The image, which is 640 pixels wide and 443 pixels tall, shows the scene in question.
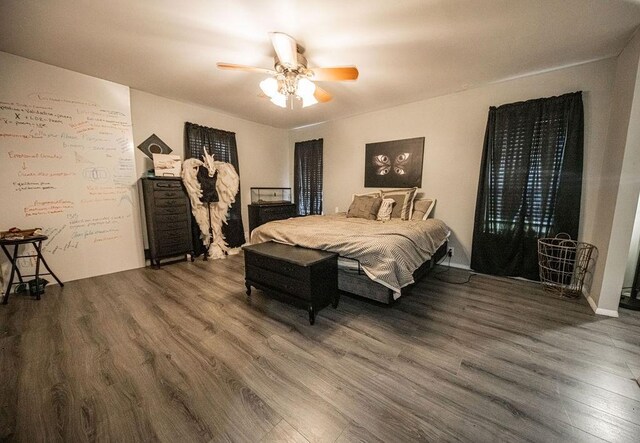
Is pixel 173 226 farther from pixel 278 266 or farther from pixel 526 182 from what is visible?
pixel 526 182

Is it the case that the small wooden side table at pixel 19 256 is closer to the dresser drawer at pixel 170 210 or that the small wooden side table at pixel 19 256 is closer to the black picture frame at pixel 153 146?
the dresser drawer at pixel 170 210

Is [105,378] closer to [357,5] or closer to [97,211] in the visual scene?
[97,211]

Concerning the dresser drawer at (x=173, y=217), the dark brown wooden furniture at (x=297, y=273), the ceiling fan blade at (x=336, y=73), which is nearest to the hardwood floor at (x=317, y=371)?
the dark brown wooden furniture at (x=297, y=273)

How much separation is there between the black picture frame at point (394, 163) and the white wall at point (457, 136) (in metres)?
0.10

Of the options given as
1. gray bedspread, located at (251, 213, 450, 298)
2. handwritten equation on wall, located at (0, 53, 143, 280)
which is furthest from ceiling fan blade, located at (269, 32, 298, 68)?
handwritten equation on wall, located at (0, 53, 143, 280)

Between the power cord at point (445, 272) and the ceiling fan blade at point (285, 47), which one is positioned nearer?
the ceiling fan blade at point (285, 47)

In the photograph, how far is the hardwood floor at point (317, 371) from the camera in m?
1.12

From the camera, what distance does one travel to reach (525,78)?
2.79 metres

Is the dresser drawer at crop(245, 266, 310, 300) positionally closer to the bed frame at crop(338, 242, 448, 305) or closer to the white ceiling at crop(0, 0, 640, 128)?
the bed frame at crop(338, 242, 448, 305)

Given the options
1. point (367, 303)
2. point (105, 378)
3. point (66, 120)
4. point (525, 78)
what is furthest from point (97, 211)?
point (525, 78)

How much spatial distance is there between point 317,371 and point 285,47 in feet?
8.03

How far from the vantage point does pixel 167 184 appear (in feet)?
11.2

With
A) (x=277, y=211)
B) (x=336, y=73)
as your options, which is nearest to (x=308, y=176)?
(x=277, y=211)

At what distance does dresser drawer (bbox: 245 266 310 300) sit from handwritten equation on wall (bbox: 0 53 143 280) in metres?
2.32
